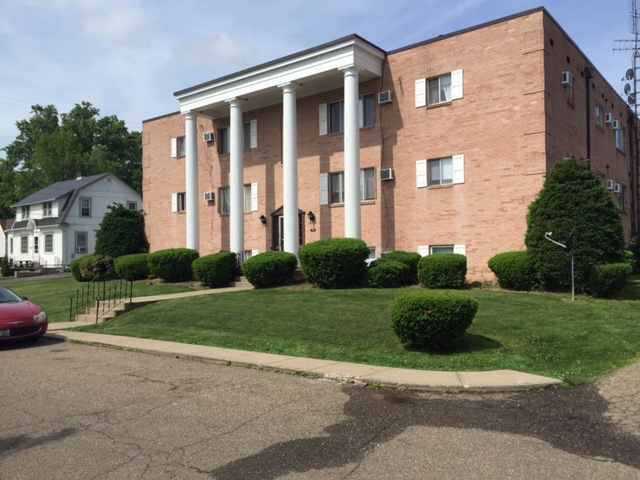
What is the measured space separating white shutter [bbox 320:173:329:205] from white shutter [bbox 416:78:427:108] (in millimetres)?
4842

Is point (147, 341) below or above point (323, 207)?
below

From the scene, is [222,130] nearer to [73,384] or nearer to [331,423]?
[73,384]

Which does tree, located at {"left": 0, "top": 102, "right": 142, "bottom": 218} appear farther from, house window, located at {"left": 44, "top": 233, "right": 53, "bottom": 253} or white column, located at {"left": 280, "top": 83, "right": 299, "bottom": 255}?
white column, located at {"left": 280, "top": 83, "right": 299, "bottom": 255}

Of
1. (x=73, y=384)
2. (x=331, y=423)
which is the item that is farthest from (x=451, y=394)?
(x=73, y=384)

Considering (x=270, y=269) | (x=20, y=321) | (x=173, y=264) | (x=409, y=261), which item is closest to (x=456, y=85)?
(x=409, y=261)

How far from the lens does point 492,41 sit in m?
18.7

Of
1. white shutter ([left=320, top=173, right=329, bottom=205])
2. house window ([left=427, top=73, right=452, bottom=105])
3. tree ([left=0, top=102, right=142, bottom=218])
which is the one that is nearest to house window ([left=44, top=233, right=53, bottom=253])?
tree ([left=0, top=102, right=142, bottom=218])

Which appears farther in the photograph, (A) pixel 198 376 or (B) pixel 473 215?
(B) pixel 473 215

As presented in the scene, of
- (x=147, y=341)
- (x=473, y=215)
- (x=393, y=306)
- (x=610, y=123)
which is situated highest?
(x=610, y=123)

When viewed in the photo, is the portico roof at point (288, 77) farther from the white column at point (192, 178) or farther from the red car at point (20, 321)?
the red car at point (20, 321)

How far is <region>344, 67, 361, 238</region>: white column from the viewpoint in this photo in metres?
20.5

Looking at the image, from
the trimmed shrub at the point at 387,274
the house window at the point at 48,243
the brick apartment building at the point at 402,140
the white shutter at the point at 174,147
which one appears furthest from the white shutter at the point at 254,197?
the house window at the point at 48,243

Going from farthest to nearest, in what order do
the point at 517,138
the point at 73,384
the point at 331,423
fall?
1. the point at 517,138
2. the point at 73,384
3. the point at 331,423

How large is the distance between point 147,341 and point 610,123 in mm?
22958
